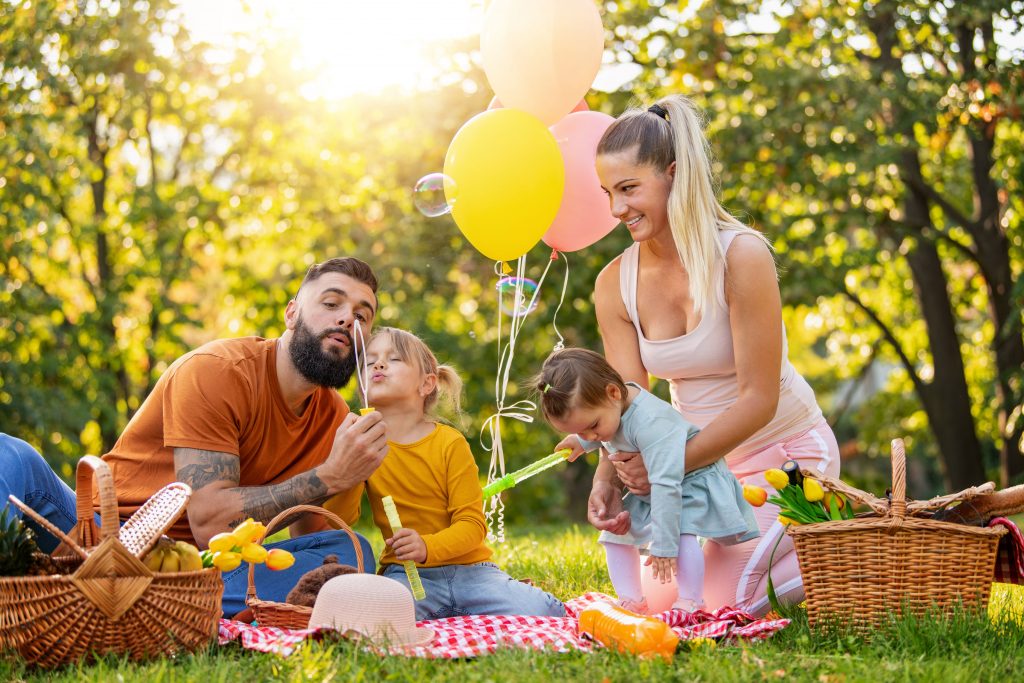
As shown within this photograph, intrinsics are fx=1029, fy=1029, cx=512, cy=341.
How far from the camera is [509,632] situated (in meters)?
3.04

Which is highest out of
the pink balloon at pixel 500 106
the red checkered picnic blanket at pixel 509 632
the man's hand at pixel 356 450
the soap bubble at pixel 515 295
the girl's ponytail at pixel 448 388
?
the pink balloon at pixel 500 106

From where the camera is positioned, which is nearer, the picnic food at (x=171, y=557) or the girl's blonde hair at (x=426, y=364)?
the picnic food at (x=171, y=557)

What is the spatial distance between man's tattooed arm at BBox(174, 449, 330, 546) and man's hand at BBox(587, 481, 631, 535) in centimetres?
90

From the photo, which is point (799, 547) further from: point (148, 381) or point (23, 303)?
point (148, 381)

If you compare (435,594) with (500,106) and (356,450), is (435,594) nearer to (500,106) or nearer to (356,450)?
(356,450)

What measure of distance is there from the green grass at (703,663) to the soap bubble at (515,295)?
1.57 m

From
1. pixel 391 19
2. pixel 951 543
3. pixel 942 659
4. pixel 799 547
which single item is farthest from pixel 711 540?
pixel 391 19

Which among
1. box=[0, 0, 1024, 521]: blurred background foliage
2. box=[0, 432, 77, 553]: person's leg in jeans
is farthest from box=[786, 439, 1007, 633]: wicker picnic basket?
box=[0, 0, 1024, 521]: blurred background foliage

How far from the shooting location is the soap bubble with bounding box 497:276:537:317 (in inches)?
156

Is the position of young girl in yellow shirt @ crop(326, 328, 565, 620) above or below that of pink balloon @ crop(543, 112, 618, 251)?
below

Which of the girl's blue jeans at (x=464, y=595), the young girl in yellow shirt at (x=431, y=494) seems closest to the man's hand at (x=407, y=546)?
the young girl in yellow shirt at (x=431, y=494)

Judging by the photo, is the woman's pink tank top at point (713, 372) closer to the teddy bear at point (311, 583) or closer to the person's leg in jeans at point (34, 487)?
the teddy bear at point (311, 583)

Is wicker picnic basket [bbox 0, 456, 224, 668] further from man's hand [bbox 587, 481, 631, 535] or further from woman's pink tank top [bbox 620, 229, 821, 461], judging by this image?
woman's pink tank top [bbox 620, 229, 821, 461]

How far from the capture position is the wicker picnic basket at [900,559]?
2.82m
